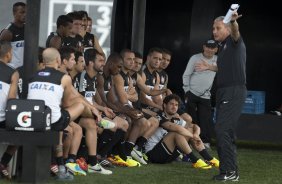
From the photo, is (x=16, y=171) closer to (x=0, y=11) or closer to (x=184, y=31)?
(x=184, y=31)

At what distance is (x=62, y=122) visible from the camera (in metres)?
10.4

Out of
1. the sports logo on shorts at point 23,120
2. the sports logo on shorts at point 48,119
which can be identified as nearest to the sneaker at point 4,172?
the sports logo on shorts at point 23,120

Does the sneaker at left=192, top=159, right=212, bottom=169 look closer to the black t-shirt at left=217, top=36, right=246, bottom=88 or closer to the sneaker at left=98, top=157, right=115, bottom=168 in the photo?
the sneaker at left=98, top=157, right=115, bottom=168

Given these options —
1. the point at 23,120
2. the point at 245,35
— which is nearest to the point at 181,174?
the point at 23,120

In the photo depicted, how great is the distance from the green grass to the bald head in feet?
4.04

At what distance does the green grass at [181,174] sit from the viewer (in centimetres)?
1080

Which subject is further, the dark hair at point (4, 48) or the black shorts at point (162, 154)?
the black shorts at point (162, 154)

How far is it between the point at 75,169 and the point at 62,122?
2.58 feet

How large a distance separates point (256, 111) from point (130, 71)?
11.9ft

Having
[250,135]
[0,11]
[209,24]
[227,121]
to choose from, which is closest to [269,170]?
[227,121]

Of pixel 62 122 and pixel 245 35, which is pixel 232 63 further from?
pixel 245 35

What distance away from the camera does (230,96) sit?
10875 mm

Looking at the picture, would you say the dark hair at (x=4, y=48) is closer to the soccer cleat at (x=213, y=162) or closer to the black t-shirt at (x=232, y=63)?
the black t-shirt at (x=232, y=63)

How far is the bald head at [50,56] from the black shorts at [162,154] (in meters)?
2.84
